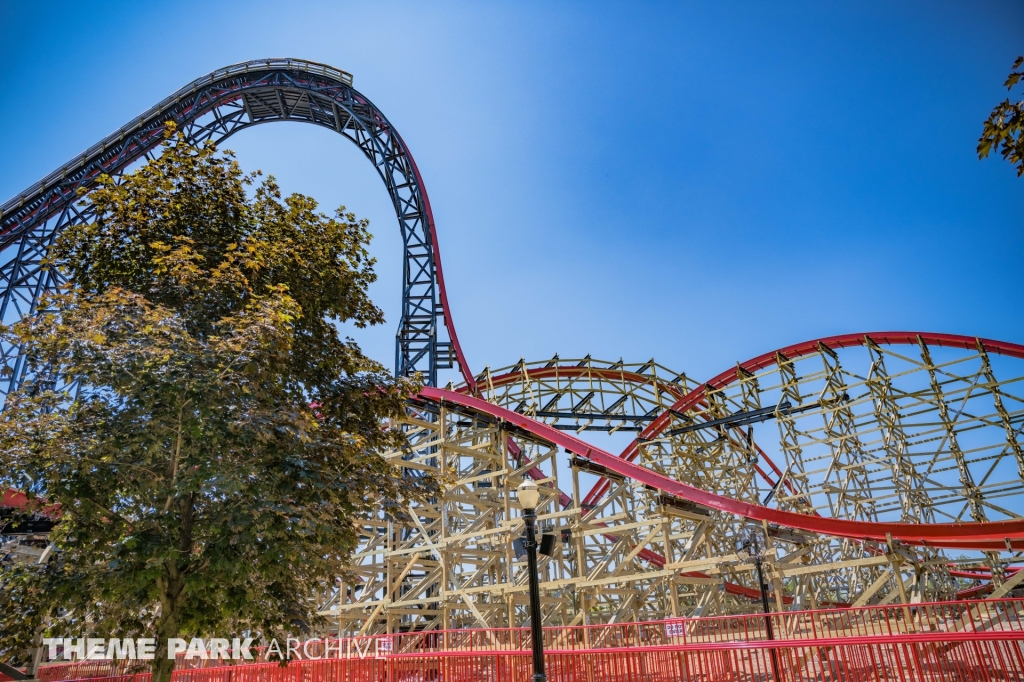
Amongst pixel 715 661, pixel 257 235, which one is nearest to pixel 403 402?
pixel 257 235

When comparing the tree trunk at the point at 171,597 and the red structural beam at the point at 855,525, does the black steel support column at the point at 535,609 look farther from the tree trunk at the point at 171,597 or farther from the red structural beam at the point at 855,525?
the red structural beam at the point at 855,525

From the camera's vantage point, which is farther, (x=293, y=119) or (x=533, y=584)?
(x=293, y=119)

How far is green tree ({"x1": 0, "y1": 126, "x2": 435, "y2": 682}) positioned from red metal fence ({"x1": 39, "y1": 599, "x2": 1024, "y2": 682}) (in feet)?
10.2

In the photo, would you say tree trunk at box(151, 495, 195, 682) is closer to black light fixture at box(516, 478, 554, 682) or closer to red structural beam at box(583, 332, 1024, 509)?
black light fixture at box(516, 478, 554, 682)

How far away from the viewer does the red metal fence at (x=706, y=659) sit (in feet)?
24.6

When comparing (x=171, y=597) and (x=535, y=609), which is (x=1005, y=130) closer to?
(x=535, y=609)

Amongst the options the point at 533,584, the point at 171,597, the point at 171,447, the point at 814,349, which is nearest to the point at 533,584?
the point at 533,584

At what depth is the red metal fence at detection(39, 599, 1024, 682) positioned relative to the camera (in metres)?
7.51

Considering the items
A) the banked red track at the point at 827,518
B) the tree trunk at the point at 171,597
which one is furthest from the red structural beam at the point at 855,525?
the tree trunk at the point at 171,597

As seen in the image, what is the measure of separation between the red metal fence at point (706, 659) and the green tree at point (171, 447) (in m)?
3.10

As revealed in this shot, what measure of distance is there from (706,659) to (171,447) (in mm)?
7226

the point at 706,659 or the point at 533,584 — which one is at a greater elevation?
the point at 533,584

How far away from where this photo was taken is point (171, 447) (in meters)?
8.20

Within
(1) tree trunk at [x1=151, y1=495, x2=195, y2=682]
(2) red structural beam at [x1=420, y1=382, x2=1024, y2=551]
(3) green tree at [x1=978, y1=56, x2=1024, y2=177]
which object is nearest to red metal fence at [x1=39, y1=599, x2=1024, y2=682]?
(2) red structural beam at [x1=420, y1=382, x2=1024, y2=551]
